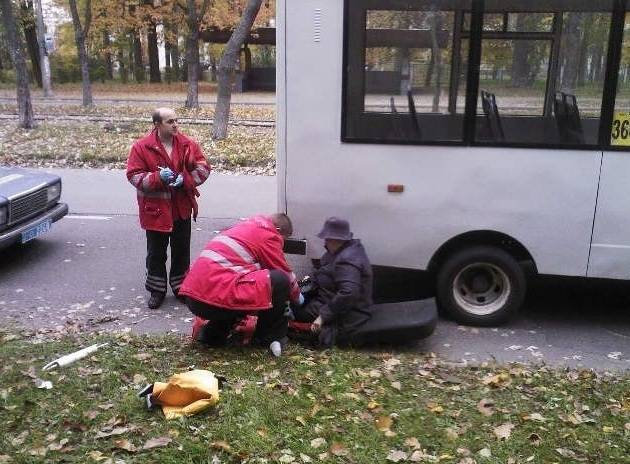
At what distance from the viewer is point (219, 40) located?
35250 mm

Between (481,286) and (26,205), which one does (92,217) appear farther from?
(481,286)

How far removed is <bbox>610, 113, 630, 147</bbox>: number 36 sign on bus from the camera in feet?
16.7

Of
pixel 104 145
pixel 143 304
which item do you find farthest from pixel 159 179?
pixel 104 145

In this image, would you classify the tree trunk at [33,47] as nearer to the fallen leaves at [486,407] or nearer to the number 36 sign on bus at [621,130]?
the number 36 sign on bus at [621,130]

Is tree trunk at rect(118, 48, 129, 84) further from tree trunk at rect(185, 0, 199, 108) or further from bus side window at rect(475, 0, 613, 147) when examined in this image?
bus side window at rect(475, 0, 613, 147)

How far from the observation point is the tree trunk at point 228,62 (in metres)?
13.8

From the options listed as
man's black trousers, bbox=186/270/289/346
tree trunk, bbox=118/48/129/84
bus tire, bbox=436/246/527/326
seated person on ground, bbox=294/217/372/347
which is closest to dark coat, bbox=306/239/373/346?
seated person on ground, bbox=294/217/372/347

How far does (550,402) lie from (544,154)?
1986mm

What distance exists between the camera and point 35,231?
721cm

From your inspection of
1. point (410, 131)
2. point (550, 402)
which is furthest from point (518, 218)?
point (550, 402)

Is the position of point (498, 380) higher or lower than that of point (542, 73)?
lower

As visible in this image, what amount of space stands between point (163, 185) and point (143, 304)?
4.01ft

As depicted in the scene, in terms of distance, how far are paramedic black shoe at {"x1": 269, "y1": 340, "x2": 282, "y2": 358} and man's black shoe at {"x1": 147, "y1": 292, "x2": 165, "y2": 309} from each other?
5.47 ft

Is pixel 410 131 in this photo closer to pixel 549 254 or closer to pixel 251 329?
pixel 549 254
